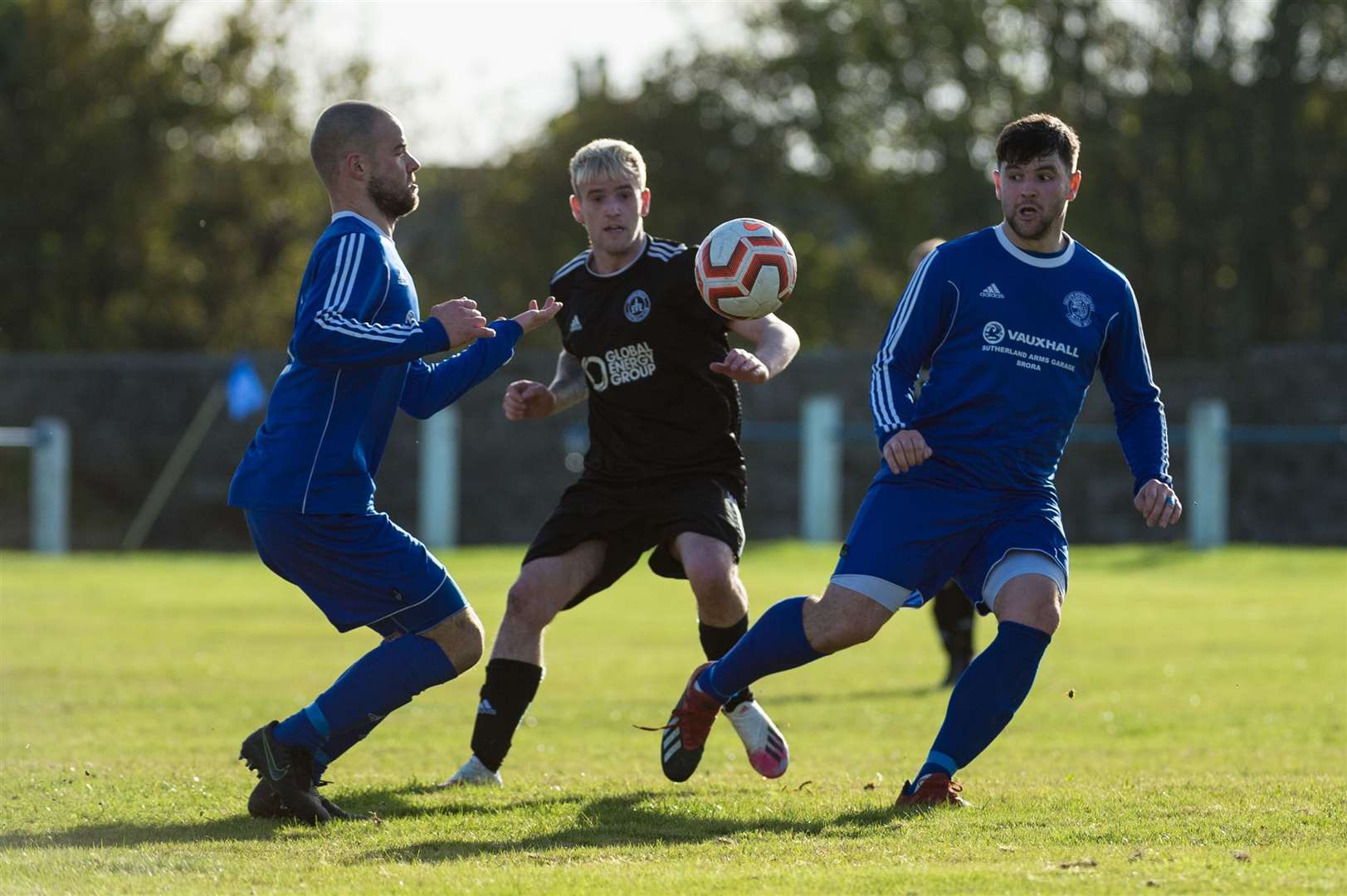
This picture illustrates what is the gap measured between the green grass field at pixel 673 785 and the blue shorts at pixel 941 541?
75cm

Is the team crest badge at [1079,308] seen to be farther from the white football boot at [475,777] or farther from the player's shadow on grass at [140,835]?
the player's shadow on grass at [140,835]

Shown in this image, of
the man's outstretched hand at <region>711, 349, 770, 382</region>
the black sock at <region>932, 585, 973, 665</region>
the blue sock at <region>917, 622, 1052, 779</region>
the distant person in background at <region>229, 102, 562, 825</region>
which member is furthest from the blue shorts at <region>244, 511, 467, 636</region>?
the black sock at <region>932, 585, 973, 665</region>

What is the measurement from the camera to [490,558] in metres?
23.3

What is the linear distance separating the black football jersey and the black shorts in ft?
0.21

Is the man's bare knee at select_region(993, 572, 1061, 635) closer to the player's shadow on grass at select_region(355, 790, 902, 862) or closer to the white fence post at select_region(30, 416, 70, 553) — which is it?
the player's shadow on grass at select_region(355, 790, 902, 862)

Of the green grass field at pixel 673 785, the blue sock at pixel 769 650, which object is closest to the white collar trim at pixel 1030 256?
the blue sock at pixel 769 650

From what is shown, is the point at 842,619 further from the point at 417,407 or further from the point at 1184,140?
the point at 1184,140

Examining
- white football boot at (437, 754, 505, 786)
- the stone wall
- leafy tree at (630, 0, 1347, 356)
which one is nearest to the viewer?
white football boot at (437, 754, 505, 786)

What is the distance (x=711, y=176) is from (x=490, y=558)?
60.8 ft

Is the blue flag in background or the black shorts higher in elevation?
the blue flag in background

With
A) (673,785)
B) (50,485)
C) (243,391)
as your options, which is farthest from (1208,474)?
(673,785)

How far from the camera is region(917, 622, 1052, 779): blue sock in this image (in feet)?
20.2

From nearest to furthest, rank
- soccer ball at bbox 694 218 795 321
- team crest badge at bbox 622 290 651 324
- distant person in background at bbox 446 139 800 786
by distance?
soccer ball at bbox 694 218 795 321, distant person in background at bbox 446 139 800 786, team crest badge at bbox 622 290 651 324

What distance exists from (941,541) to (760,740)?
53.6 inches
